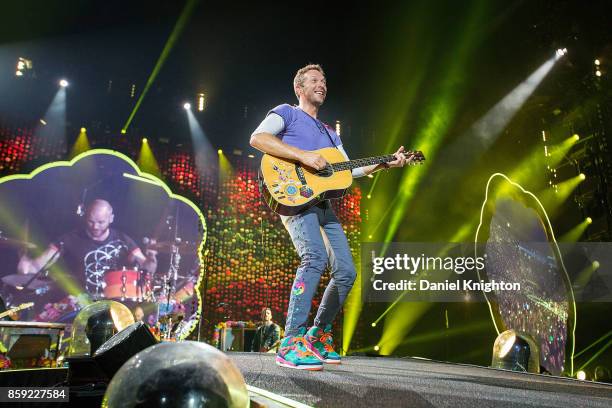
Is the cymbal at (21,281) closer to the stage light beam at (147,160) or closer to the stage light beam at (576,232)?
the stage light beam at (147,160)

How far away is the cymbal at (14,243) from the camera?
7906 millimetres

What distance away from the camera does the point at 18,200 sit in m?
8.27

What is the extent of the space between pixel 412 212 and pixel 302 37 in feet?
13.8

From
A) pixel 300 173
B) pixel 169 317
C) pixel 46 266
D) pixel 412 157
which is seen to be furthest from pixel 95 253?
pixel 412 157

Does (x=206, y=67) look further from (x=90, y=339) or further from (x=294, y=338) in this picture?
(x=294, y=338)

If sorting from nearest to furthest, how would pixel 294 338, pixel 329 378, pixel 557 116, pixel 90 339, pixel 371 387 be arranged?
1. pixel 371 387
2. pixel 329 378
3. pixel 294 338
4. pixel 90 339
5. pixel 557 116

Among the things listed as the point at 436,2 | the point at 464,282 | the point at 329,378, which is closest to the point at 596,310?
the point at 464,282

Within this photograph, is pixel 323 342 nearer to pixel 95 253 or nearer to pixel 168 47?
pixel 168 47

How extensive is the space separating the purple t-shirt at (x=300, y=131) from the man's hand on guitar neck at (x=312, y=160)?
0.21 meters

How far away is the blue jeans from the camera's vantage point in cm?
229

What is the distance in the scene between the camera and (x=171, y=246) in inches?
346

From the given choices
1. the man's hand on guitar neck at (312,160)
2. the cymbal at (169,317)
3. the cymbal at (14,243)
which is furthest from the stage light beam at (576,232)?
the cymbal at (14,243)

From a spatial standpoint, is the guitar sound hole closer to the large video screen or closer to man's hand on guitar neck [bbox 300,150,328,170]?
man's hand on guitar neck [bbox 300,150,328,170]

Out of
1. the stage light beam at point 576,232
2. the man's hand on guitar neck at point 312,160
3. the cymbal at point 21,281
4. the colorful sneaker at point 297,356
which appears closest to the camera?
the colorful sneaker at point 297,356
